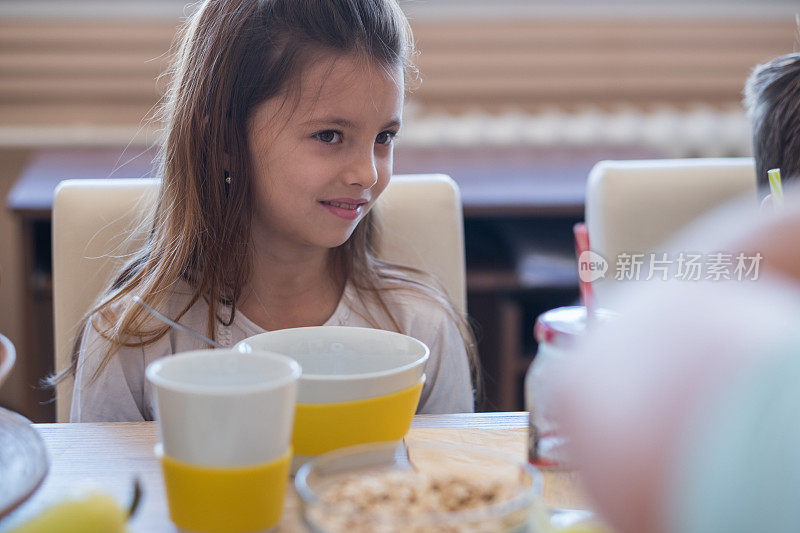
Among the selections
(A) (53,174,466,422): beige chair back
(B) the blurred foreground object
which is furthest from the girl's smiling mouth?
(B) the blurred foreground object

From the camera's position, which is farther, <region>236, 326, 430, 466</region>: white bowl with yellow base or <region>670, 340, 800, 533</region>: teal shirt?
<region>236, 326, 430, 466</region>: white bowl with yellow base

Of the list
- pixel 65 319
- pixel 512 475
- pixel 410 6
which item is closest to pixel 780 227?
pixel 512 475

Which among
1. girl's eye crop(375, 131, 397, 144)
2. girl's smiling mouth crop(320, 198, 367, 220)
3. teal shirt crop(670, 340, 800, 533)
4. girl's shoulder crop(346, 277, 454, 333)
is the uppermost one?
girl's eye crop(375, 131, 397, 144)

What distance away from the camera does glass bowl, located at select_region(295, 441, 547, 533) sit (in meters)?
0.47

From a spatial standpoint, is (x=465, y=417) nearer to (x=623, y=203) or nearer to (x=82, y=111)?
(x=623, y=203)

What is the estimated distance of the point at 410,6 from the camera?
240 centimetres

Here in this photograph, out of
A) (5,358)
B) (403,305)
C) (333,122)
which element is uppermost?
(333,122)

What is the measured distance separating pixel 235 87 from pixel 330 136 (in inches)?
5.6

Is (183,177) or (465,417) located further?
(183,177)

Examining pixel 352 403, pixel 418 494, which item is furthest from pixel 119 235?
pixel 418 494

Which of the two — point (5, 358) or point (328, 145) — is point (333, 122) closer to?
point (328, 145)

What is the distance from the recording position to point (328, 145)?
108 centimetres

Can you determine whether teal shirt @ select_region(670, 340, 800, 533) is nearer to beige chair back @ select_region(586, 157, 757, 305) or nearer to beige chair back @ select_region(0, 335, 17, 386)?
beige chair back @ select_region(0, 335, 17, 386)

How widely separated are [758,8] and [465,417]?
231cm
